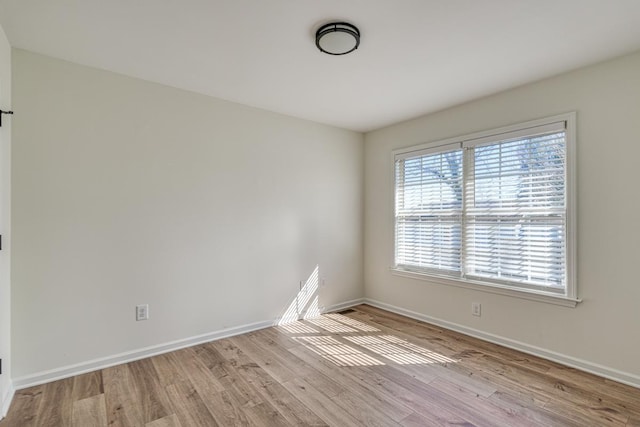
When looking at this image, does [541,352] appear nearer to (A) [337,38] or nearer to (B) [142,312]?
(A) [337,38]

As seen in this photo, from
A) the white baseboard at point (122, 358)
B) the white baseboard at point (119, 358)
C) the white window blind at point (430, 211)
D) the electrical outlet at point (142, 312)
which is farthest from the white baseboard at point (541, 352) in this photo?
the electrical outlet at point (142, 312)

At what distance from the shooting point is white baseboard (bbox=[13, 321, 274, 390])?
2270mm

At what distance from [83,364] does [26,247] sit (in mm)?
996

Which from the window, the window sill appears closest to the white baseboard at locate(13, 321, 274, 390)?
the window sill

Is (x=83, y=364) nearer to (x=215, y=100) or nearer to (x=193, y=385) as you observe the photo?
(x=193, y=385)

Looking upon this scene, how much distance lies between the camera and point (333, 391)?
223 cm

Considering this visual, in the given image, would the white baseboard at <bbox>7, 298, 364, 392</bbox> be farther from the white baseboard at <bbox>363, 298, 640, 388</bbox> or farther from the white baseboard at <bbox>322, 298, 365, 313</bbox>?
the white baseboard at <bbox>363, 298, 640, 388</bbox>

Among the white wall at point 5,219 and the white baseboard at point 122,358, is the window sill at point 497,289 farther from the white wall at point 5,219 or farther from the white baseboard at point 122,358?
the white wall at point 5,219

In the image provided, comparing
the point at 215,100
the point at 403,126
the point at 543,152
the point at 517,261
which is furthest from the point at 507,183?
the point at 215,100

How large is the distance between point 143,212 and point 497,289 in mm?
3367

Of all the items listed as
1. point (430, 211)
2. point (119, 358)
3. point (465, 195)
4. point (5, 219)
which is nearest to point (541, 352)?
point (465, 195)

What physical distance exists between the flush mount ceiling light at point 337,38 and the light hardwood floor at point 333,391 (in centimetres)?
243

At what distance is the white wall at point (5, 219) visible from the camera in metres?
1.99

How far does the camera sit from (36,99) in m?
2.31
